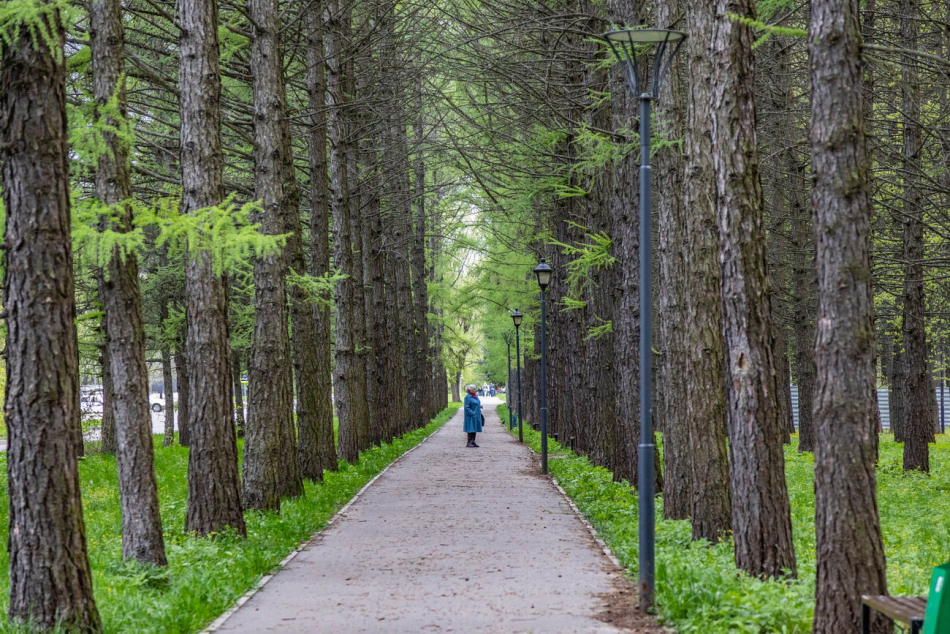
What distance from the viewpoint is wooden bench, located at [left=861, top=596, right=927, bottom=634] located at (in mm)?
4988

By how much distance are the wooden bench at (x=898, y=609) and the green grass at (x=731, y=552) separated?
0.72 m

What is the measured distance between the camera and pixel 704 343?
35.4 ft

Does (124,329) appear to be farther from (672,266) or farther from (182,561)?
(672,266)

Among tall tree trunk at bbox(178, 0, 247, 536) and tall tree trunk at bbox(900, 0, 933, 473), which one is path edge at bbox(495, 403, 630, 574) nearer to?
tall tree trunk at bbox(178, 0, 247, 536)

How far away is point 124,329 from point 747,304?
5382 millimetres

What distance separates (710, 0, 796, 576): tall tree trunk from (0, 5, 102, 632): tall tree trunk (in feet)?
17.1

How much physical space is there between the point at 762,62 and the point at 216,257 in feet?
34.7

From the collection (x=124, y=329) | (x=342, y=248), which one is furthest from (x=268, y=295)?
(x=342, y=248)

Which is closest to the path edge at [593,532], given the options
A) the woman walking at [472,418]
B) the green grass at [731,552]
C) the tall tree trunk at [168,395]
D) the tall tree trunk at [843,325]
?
the green grass at [731,552]

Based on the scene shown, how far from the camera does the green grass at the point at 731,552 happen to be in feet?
23.1

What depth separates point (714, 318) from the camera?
10.8 m

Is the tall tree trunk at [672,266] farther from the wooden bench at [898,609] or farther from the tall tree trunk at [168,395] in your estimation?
the tall tree trunk at [168,395]

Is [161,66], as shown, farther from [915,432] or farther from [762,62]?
[915,432]

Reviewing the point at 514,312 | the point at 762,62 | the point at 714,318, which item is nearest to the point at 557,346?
the point at 514,312
